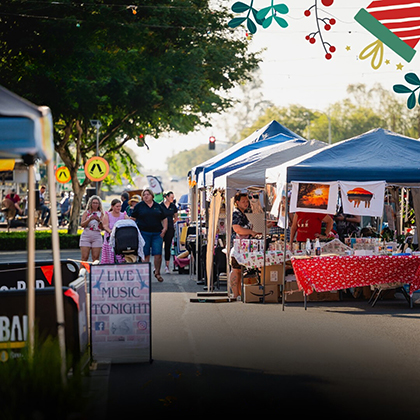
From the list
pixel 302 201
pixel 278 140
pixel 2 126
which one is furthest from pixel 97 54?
pixel 2 126

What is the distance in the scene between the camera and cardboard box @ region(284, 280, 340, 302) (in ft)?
48.7

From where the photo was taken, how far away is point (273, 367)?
8852mm

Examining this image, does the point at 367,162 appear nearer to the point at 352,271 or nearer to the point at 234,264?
the point at 352,271

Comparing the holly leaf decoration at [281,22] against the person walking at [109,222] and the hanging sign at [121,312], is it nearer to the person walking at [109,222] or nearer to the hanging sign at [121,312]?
the hanging sign at [121,312]

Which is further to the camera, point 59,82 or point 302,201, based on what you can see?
point 59,82

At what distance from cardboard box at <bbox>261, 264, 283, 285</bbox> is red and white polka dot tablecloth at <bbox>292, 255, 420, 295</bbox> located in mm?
1093

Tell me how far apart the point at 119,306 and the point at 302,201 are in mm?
5687

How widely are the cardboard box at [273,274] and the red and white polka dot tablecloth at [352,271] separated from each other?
3.59 ft

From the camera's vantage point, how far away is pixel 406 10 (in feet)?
39.3

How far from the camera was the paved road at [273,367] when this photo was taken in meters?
7.12

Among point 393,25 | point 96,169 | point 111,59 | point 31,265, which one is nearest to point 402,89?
point 393,25

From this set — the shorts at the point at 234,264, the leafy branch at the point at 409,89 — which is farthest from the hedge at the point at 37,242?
the leafy branch at the point at 409,89

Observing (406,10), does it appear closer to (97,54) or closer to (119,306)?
(119,306)

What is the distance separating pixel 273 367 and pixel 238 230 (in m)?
6.53
